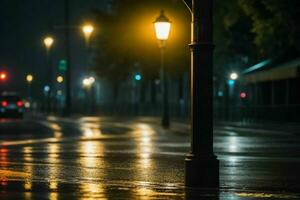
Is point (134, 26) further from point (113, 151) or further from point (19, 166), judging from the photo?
point (19, 166)

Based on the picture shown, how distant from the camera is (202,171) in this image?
43.3 feet

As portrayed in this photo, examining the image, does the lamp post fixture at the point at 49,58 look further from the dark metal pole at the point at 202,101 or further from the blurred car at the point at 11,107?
the dark metal pole at the point at 202,101

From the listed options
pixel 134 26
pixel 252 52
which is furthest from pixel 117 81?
pixel 252 52

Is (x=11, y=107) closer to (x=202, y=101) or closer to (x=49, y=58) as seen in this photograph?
(x=49, y=58)

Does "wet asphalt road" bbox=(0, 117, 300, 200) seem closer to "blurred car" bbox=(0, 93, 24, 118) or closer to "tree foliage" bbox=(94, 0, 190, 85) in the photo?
"tree foliage" bbox=(94, 0, 190, 85)

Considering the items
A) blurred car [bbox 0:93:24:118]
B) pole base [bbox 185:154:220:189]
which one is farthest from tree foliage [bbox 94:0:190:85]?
pole base [bbox 185:154:220:189]

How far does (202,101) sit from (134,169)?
4.15 m

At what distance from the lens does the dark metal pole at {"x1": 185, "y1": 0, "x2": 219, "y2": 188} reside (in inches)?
521

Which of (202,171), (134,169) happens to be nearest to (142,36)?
(134,169)

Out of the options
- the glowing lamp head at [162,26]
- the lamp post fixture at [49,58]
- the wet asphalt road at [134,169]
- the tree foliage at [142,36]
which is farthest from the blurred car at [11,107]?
the wet asphalt road at [134,169]

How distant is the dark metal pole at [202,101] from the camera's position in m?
13.2

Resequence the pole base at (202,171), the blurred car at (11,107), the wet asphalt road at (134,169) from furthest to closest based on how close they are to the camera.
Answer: the blurred car at (11,107) < the pole base at (202,171) < the wet asphalt road at (134,169)

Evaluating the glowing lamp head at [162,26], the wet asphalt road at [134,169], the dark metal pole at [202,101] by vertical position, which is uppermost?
the glowing lamp head at [162,26]

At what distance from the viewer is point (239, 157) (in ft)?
66.8
